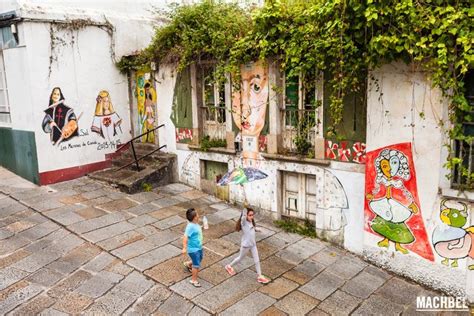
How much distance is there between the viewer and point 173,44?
10469 mm

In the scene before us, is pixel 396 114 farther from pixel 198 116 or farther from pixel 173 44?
pixel 173 44

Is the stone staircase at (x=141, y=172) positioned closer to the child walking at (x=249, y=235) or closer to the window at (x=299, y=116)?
the window at (x=299, y=116)

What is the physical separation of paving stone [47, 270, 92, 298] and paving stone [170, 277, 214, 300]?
1509 millimetres

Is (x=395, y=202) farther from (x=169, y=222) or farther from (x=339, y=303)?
(x=169, y=222)

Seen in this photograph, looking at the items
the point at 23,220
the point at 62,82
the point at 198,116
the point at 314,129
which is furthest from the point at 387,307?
the point at 62,82

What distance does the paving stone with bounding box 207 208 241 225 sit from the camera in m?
9.12

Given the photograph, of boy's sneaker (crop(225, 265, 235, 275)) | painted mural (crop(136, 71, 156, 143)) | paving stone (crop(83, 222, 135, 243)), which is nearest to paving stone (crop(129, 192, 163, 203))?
paving stone (crop(83, 222, 135, 243))

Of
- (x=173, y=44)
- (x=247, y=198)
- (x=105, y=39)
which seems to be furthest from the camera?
(x=105, y=39)

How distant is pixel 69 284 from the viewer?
6.46m

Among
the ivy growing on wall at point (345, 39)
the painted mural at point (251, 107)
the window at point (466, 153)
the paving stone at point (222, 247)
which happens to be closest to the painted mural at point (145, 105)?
the ivy growing on wall at point (345, 39)

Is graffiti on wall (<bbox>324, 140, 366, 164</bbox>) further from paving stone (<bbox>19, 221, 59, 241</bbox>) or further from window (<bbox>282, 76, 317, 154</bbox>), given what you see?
paving stone (<bbox>19, 221, 59, 241</bbox>)

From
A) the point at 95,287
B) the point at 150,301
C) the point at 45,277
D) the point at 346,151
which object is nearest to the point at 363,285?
→ the point at 346,151

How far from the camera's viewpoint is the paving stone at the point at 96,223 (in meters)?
8.30

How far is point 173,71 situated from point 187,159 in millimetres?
2412
